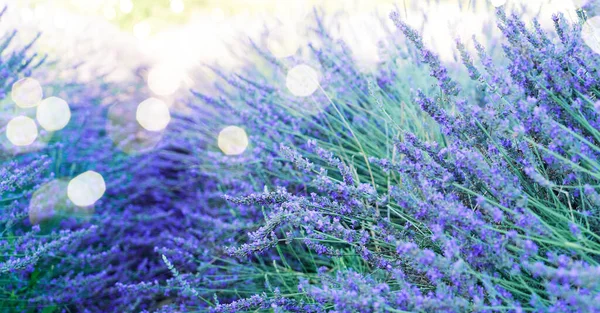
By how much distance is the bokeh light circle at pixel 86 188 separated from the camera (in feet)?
7.00

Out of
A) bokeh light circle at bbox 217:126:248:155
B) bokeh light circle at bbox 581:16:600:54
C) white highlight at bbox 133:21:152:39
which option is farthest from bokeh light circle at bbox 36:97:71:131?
white highlight at bbox 133:21:152:39

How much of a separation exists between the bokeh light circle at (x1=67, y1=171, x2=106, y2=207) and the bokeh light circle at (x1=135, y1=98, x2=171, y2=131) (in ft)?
1.97

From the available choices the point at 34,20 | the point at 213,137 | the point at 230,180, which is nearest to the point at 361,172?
the point at 230,180

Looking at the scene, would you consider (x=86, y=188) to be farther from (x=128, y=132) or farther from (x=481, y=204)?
(x=481, y=204)

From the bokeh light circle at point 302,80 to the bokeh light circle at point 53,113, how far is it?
93cm

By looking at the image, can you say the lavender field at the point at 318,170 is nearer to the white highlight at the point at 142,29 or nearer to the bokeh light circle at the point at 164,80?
the bokeh light circle at the point at 164,80

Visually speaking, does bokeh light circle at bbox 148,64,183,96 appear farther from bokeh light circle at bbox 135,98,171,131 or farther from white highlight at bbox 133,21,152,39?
white highlight at bbox 133,21,152,39

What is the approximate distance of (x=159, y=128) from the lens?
2871mm

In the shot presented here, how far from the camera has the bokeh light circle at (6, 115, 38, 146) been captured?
198 cm

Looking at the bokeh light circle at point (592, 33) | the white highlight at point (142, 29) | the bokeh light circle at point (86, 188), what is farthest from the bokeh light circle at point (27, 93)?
the white highlight at point (142, 29)

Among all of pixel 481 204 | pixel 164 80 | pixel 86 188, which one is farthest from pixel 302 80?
pixel 164 80

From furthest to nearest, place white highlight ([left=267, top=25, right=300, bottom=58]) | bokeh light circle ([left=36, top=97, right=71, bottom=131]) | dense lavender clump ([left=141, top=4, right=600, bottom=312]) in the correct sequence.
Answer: white highlight ([left=267, top=25, right=300, bottom=58])
bokeh light circle ([left=36, top=97, right=71, bottom=131])
dense lavender clump ([left=141, top=4, right=600, bottom=312])

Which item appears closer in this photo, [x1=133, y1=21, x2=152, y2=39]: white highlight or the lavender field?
the lavender field

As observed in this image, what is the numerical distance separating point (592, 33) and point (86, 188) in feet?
5.69
